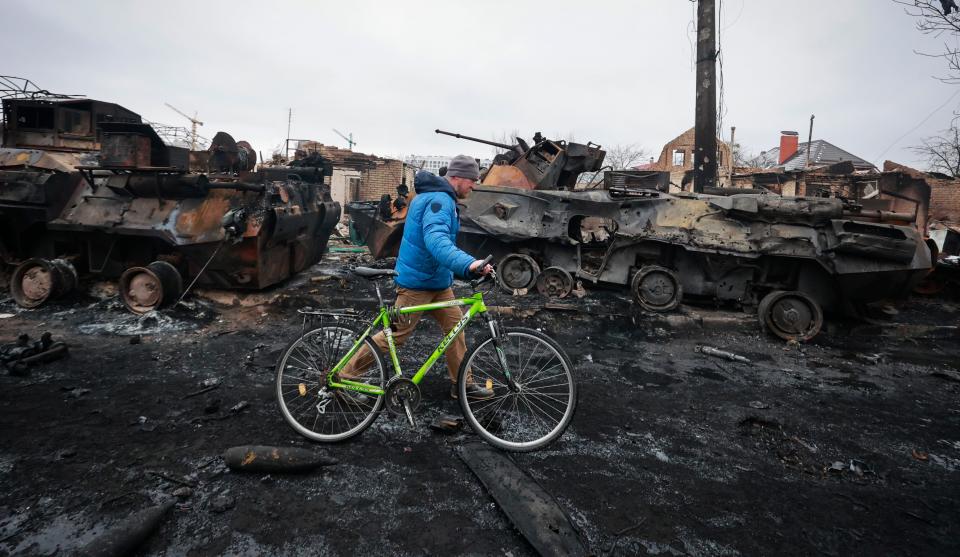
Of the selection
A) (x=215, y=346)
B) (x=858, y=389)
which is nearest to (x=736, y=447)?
(x=858, y=389)

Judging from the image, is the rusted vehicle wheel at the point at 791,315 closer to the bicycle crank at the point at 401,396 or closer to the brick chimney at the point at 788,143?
the bicycle crank at the point at 401,396

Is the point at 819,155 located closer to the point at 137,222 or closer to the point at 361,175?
the point at 361,175

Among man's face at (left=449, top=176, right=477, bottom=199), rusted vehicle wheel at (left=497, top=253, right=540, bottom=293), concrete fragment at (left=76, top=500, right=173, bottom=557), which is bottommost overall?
concrete fragment at (left=76, top=500, right=173, bottom=557)

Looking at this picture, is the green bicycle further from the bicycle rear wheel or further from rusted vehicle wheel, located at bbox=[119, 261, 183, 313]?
rusted vehicle wheel, located at bbox=[119, 261, 183, 313]

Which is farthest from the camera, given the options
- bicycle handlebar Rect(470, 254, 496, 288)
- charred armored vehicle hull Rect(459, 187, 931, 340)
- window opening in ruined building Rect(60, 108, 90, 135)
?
window opening in ruined building Rect(60, 108, 90, 135)

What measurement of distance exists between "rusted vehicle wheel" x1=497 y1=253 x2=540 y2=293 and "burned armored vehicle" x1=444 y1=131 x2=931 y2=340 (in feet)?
0.06

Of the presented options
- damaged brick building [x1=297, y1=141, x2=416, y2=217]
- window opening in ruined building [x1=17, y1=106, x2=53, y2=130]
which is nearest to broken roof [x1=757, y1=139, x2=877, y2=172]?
damaged brick building [x1=297, y1=141, x2=416, y2=217]

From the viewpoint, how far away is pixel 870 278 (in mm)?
6402

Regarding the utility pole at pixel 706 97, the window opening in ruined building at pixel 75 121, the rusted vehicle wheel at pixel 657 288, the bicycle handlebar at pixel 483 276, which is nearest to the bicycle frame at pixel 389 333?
the bicycle handlebar at pixel 483 276

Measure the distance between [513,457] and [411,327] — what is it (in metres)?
1.15

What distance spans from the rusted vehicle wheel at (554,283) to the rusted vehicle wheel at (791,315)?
288 centimetres

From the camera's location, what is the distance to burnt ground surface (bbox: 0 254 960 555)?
2.38 m

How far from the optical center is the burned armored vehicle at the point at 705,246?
6430 millimetres

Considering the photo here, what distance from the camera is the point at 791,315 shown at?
652 cm
